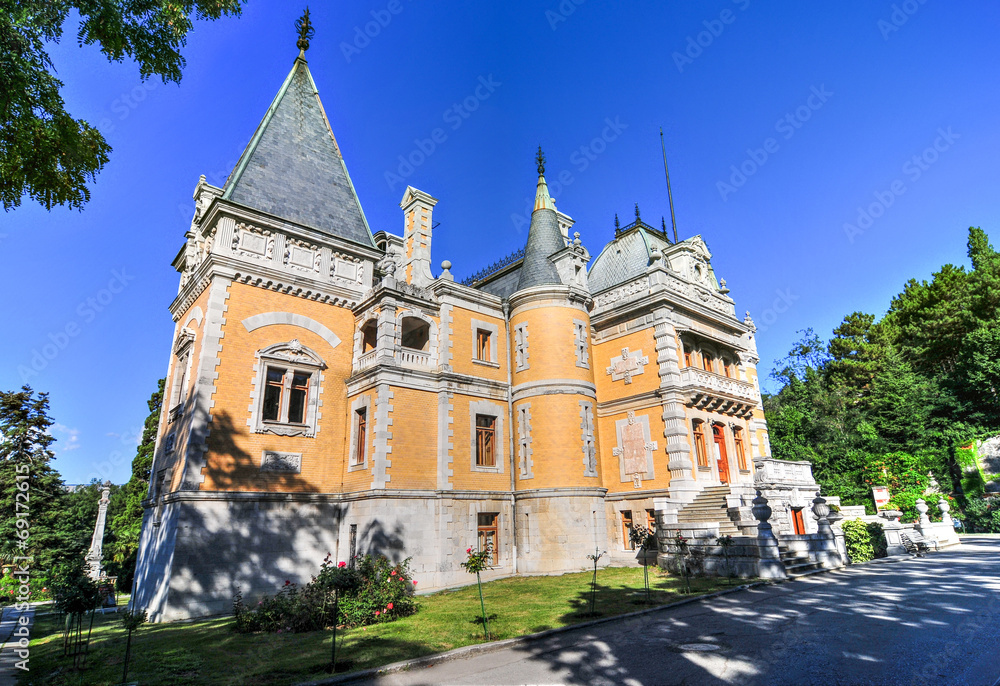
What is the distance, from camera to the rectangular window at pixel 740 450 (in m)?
25.0

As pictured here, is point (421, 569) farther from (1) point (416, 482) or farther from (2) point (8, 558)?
(2) point (8, 558)

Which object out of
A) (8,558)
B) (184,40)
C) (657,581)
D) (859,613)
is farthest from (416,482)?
(8,558)

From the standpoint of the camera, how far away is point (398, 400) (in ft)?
64.5

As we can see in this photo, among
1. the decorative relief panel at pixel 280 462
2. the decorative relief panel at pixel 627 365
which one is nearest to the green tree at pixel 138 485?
the decorative relief panel at pixel 280 462

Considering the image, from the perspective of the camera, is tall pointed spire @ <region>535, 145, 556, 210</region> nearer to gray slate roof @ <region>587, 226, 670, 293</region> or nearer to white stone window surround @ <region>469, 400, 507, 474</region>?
gray slate roof @ <region>587, 226, 670, 293</region>

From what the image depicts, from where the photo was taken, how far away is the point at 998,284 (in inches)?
1443

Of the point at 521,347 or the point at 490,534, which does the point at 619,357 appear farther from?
the point at 490,534

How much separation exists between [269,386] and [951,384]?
4361cm

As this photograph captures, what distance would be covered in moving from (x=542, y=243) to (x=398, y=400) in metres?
11.0

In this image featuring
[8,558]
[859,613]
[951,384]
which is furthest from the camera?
[951,384]

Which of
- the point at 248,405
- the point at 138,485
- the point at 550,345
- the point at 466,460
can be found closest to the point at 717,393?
the point at 550,345

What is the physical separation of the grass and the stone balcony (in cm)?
847

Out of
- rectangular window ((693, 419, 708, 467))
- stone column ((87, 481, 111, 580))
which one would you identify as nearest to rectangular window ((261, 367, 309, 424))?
stone column ((87, 481, 111, 580))

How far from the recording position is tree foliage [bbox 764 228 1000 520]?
33.9 meters
